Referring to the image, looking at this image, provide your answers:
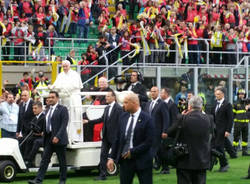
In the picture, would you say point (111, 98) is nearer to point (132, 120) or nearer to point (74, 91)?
point (74, 91)

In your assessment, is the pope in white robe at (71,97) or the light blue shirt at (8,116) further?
the light blue shirt at (8,116)

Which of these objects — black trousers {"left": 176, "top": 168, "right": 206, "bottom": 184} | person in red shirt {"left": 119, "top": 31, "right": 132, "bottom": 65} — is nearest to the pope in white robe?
black trousers {"left": 176, "top": 168, "right": 206, "bottom": 184}

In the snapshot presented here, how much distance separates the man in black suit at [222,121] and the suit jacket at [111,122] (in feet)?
8.83

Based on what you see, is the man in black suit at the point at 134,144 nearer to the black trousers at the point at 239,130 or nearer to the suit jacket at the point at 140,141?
the suit jacket at the point at 140,141

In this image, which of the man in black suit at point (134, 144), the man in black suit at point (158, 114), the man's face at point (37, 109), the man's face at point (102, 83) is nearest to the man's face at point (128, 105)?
the man in black suit at point (134, 144)

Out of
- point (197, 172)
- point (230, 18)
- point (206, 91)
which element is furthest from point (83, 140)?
point (230, 18)

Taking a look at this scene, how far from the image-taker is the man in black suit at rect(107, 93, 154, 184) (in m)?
10.0

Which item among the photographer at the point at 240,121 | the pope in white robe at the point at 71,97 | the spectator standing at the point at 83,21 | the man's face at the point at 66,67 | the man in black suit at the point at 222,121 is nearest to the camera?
the man's face at the point at 66,67

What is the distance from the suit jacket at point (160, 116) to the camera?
618 inches

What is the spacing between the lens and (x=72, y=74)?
52.0 feet

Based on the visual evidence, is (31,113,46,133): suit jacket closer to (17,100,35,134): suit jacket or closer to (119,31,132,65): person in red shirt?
(17,100,35,134): suit jacket

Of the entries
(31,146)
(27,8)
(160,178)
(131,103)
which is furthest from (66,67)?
(27,8)

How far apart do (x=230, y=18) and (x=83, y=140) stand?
1612cm

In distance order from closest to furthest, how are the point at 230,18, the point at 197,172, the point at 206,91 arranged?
the point at 197,172 → the point at 206,91 → the point at 230,18
